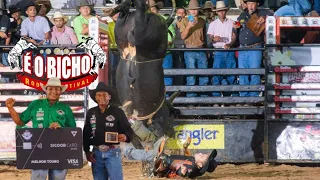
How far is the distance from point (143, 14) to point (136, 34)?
33 cm

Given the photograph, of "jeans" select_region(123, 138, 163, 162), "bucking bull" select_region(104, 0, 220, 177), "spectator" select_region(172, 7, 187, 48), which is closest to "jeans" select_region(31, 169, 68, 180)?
"bucking bull" select_region(104, 0, 220, 177)

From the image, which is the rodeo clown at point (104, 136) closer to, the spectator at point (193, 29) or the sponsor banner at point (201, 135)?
the sponsor banner at point (201, 135)

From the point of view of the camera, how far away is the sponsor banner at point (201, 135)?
52.3 ft

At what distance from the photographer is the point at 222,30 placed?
16391mm

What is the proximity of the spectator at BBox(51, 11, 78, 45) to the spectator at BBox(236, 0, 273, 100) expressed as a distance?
2.85m

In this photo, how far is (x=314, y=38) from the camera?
673 inches

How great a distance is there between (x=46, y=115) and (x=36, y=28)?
6.59 m

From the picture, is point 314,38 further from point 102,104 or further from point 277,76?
point 102,104

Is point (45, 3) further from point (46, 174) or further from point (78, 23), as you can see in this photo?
point (46, 174)

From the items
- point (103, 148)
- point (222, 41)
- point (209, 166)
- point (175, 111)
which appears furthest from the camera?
point (222, 41)

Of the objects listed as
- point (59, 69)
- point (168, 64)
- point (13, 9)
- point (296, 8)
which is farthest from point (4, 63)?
point (296, 8)
